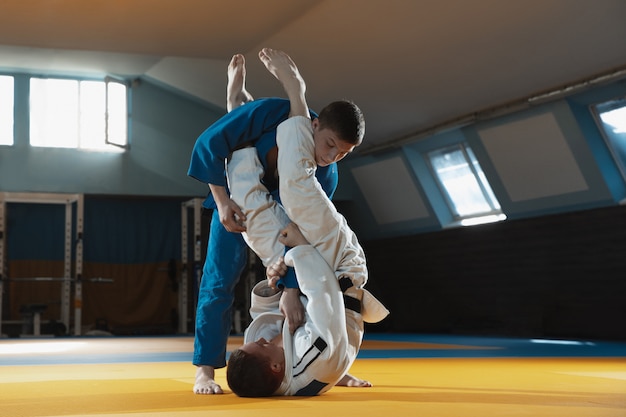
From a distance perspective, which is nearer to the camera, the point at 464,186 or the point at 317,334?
the point at 317,334

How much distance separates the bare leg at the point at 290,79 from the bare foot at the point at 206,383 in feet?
2.81

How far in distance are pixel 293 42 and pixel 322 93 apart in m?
1.16

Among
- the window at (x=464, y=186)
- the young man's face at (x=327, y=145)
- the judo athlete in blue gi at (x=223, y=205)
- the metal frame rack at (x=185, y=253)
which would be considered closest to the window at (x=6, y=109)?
the metal frame rack at (x=185, y=253)

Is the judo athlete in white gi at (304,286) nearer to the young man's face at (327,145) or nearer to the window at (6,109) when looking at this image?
the young man's face at (327,145)

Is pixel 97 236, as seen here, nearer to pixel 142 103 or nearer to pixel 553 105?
pixel 142 103

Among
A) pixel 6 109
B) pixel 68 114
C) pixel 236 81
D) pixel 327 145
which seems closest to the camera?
pixel 327 145

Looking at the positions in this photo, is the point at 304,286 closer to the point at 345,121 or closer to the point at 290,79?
the point at 345,121

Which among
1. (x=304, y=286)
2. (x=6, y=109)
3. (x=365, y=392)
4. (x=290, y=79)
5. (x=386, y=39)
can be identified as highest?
(x=6, y=109)

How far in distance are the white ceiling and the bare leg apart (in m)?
4.01

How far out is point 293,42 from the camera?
7965 millimetres

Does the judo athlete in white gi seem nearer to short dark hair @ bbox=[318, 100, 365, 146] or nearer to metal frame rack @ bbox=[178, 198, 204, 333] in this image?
short dark hair @ bbox=[318, 100, 365, 146]

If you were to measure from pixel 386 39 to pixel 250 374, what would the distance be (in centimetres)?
550

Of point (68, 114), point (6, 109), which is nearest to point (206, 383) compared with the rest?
point (68, 114)

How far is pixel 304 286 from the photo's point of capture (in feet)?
7.35
